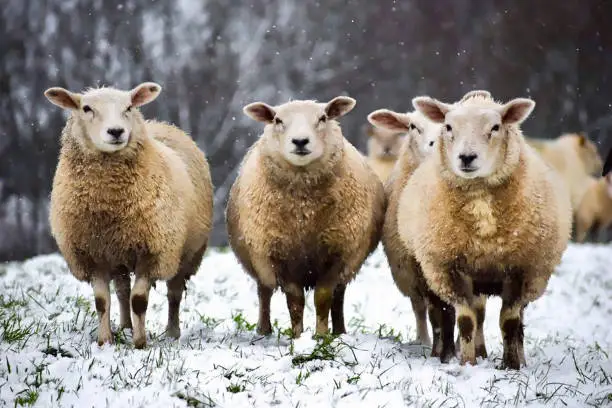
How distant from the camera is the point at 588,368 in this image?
A: 6.26 meters

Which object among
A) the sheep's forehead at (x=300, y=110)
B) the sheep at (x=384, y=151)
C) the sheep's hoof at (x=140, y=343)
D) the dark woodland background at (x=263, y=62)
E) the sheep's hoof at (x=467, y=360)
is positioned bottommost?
the sheep's hoof at (x=467, y=360)

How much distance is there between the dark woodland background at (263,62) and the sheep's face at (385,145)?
902cm

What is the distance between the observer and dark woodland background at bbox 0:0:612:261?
19.1 metres

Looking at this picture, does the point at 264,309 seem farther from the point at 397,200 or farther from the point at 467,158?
the point at 467,158

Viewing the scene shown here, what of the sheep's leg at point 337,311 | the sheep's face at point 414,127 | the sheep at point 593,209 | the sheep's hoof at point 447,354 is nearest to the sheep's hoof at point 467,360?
the sheep's hoof at point 447,354

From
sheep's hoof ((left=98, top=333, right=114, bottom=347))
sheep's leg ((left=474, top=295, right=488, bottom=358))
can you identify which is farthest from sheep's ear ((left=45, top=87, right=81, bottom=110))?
sheep's leg ((left=474, top=295, right=488, bottom=358))

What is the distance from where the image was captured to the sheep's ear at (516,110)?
19.1 feet

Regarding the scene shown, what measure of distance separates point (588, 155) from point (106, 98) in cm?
1320

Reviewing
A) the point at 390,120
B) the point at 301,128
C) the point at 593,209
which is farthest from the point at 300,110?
the point at 593,209

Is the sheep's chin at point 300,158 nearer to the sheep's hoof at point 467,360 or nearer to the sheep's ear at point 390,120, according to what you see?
the sheep's ear at point 390,120

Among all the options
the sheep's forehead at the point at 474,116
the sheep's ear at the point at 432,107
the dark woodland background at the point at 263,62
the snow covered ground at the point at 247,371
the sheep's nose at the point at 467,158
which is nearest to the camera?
the snow covered ground at the point at 247,371

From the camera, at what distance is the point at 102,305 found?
6.11 m

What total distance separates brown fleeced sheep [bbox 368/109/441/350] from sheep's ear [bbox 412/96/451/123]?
87 cm

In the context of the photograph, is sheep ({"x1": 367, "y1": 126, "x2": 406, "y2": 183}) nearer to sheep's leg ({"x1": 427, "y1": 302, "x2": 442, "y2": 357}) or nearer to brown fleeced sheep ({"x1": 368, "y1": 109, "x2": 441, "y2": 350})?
brown fleeced sheep ({"x1": 368, "y1": 109, "x2": 441, "y2": 350})
